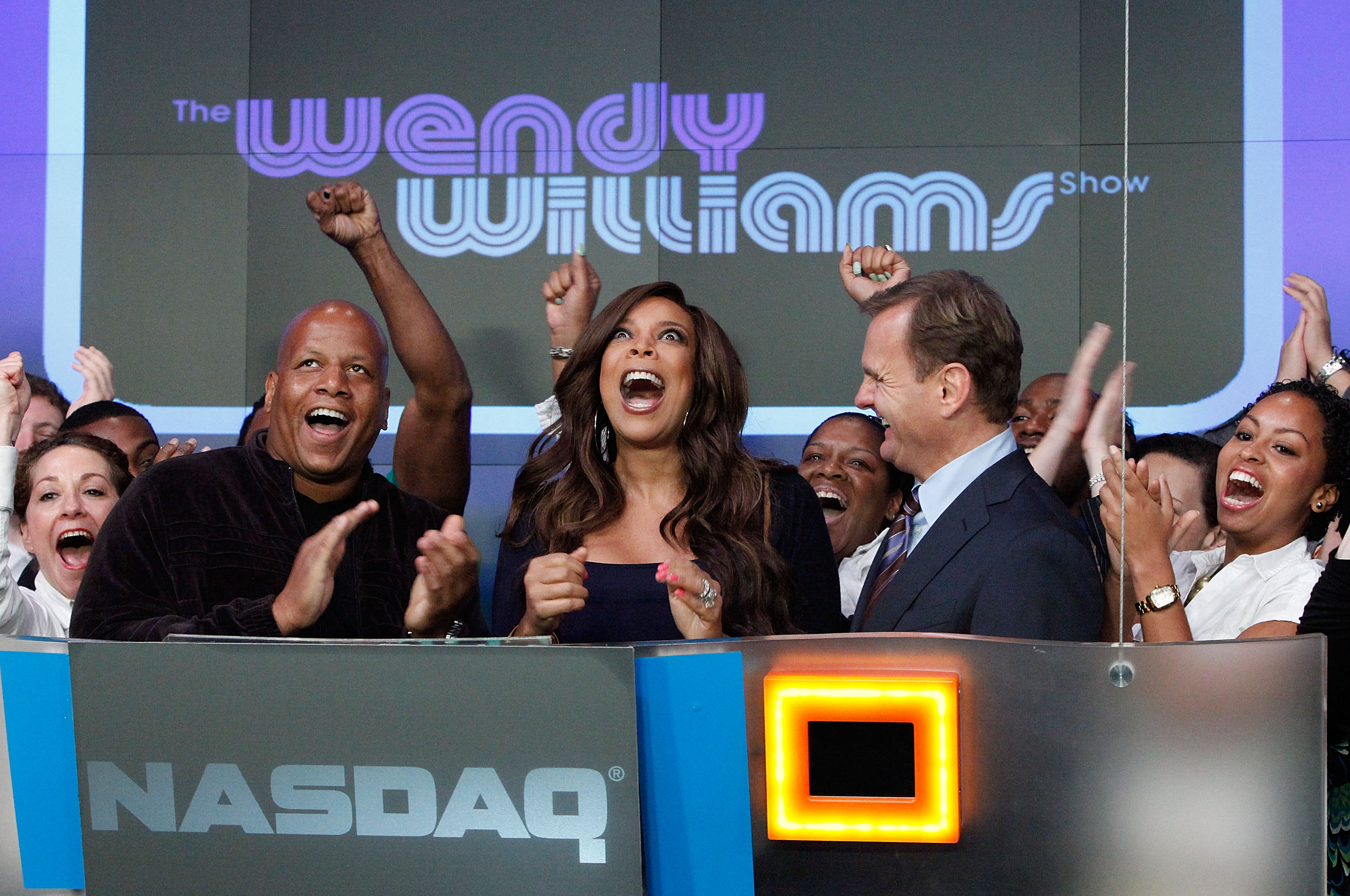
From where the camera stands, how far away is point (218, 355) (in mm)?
5172

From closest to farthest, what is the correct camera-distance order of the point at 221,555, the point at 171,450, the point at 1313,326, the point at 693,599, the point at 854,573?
1. the point at 693,599
2. the point at 221,555
3. the point at 854,573
4. the point at 1313,326
5. the point at 171,450

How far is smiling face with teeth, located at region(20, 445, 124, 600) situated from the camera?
337cm

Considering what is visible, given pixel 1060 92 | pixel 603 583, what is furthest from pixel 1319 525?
pixel 1060 92

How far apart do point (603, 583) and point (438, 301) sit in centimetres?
294

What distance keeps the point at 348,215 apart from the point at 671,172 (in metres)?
1.74

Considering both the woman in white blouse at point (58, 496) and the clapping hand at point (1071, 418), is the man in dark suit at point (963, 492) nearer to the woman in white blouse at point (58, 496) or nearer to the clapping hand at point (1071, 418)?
the clapping hand at point (1071, 418)

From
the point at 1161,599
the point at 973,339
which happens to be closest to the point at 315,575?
the point at 973,339

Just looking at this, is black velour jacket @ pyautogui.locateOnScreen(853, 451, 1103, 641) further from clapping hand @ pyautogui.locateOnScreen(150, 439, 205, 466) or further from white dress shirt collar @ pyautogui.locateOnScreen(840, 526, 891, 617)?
clapping hand @ pyautogui.locateOnScreen(150, 439, 205, 466)

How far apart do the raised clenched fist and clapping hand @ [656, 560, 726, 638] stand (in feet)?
6.20

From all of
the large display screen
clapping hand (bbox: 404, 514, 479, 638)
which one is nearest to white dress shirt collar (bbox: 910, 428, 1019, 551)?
clapping hand (bbox: 404, 514, 479, 638)

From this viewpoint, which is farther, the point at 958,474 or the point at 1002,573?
the point at 958,474

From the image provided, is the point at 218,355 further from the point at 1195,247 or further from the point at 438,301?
the point at 1195,247

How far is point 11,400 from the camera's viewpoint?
3.34m

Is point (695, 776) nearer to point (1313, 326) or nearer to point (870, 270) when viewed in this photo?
point (870, 270)
